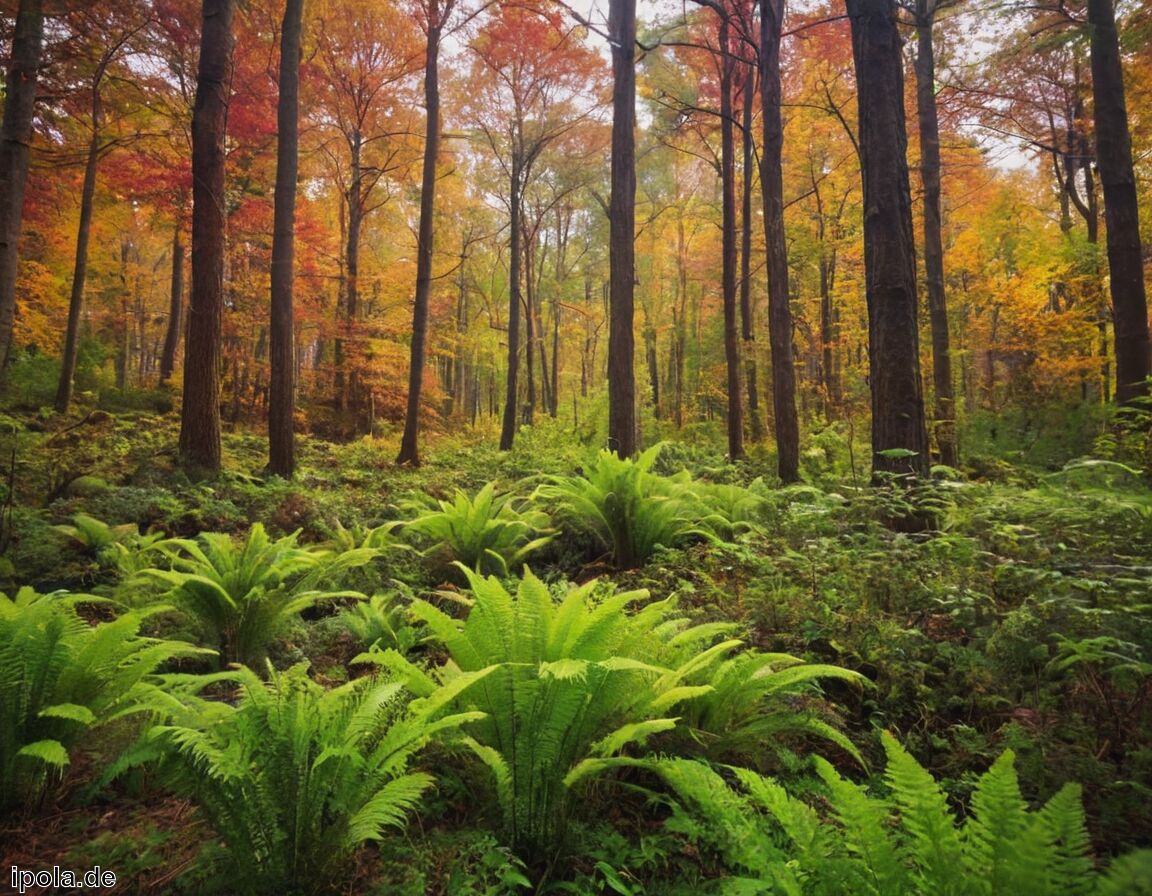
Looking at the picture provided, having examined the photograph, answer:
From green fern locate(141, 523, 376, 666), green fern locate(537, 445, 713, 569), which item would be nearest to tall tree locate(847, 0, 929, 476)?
green fern locate(537, 445, 713, 569)

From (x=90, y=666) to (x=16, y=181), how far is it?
8.58 m

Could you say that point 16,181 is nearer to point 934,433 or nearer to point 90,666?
point 90,666

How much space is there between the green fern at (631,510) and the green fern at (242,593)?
7.82 feet

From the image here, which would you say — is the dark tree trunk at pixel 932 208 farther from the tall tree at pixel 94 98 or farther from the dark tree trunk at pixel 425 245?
the tall tree at pixel 94 98

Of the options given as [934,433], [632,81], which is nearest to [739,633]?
[632,81]

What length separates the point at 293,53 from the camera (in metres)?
8.84

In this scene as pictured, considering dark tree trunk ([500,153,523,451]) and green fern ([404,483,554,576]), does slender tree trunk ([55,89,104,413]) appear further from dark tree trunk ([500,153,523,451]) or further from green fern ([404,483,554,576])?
green fern ([404,483,554,576])

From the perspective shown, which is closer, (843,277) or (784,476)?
(784,476)

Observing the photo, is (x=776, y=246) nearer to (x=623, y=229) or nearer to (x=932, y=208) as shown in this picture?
(x=623, y=229)

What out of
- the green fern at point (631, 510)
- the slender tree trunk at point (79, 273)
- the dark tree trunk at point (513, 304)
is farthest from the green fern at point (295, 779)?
the slender tree trunk at point (79, 273)

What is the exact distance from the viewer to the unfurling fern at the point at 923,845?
1097 millimetres

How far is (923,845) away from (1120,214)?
899cm

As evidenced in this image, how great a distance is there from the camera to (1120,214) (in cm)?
694

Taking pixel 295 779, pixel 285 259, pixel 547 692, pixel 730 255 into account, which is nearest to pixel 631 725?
pixel 547 692
